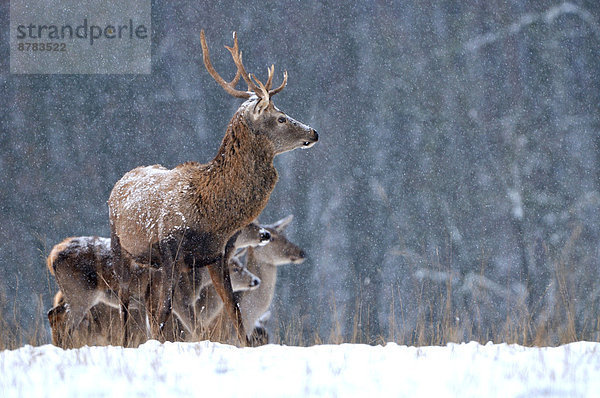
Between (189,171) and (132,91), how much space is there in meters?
9.36

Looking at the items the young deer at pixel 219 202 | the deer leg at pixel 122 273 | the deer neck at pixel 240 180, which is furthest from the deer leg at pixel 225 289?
the deer leg at pixel 122 273

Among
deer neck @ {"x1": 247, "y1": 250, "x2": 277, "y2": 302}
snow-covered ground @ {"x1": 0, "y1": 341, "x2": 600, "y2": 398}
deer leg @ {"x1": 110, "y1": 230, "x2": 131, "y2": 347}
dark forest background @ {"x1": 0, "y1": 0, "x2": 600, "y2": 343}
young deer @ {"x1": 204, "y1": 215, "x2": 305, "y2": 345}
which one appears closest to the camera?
snow-covered ground @ {"x1": 0, "y1": 341, "x2": 600, "y2": 398}

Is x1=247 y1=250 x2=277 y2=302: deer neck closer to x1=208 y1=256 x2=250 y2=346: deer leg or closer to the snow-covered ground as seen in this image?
x1=208 y1=256 x2=250 y2=346: deer leg

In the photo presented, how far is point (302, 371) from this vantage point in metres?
3.43

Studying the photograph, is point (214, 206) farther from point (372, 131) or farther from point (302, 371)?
point (372, 131)

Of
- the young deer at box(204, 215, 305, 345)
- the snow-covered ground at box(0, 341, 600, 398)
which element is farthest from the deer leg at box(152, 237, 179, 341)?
the young deer at box(204, 215, 305, 345)

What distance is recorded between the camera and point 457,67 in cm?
1498

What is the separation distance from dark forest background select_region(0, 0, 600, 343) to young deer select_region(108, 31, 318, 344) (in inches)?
332

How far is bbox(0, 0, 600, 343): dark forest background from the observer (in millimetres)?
13469

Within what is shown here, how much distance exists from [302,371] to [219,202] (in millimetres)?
1330

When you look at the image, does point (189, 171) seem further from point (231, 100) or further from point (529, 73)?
point (529, 73)

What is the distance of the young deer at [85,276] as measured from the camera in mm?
5559

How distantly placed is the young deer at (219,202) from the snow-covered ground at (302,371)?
1.96 feet

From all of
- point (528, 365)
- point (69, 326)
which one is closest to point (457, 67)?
point (69, 326)
